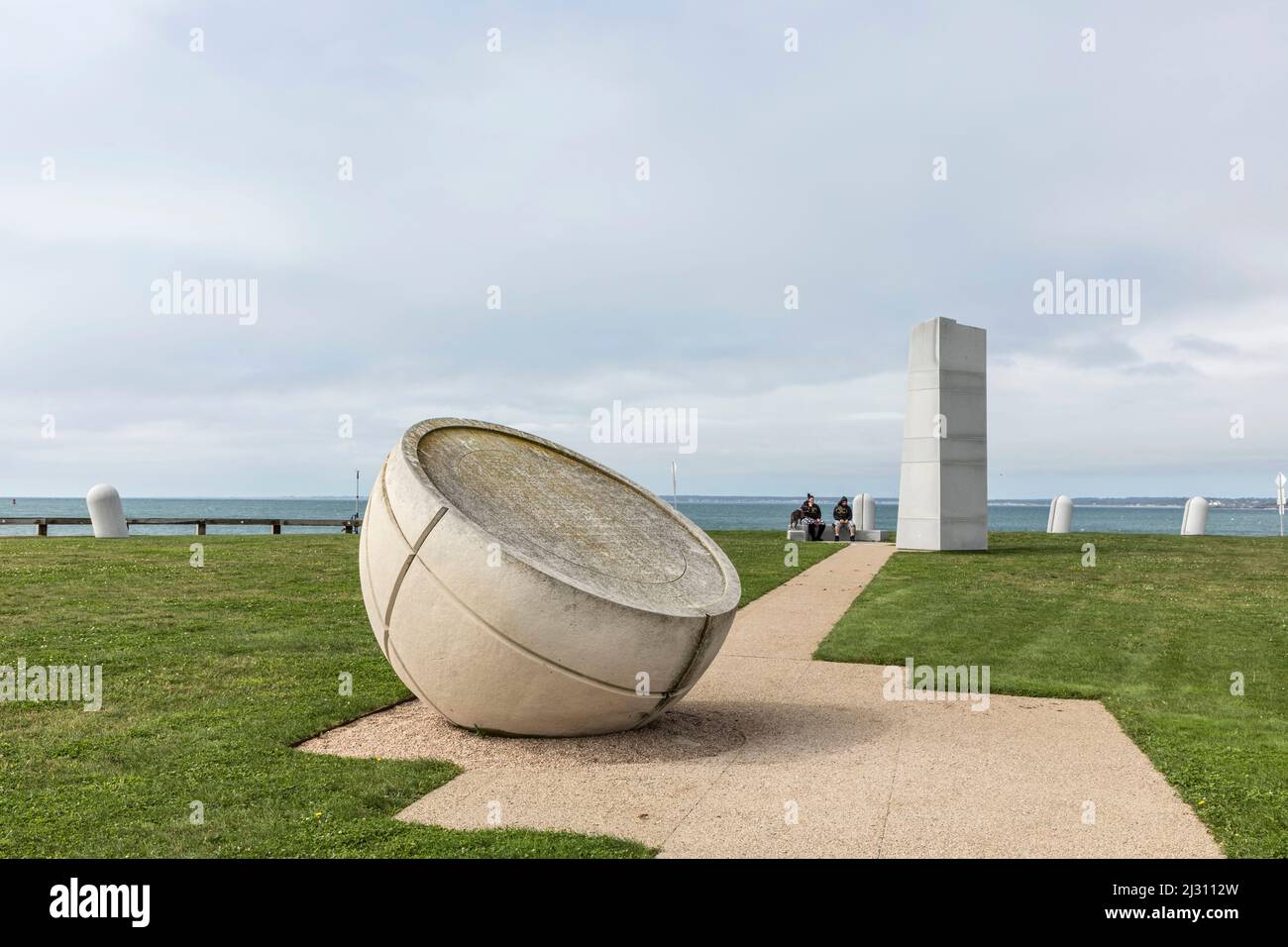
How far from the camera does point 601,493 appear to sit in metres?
8.83

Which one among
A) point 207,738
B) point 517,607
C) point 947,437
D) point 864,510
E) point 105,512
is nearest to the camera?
point 517,607

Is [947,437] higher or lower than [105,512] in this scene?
higher

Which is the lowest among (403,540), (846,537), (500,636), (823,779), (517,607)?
(846,537)

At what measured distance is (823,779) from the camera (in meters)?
6.50

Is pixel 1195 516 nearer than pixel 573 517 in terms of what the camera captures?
No

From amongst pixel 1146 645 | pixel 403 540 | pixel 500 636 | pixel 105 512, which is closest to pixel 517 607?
pixel 500 636

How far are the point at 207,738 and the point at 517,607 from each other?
2672 mm

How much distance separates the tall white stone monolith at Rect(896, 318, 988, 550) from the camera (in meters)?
25.2

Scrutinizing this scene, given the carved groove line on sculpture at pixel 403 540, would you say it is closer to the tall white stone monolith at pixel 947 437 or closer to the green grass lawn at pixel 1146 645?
the green grass lawn at pixel 1146 645

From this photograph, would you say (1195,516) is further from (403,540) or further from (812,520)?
(403,540)

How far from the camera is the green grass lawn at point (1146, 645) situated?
6672 millimetres

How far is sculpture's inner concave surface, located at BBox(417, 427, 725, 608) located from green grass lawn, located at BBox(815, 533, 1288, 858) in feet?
11.8

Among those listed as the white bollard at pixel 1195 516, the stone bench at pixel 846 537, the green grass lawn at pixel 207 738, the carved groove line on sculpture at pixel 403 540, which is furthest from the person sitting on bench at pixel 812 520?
the carved groove line on sculpture at pixel 403 540
